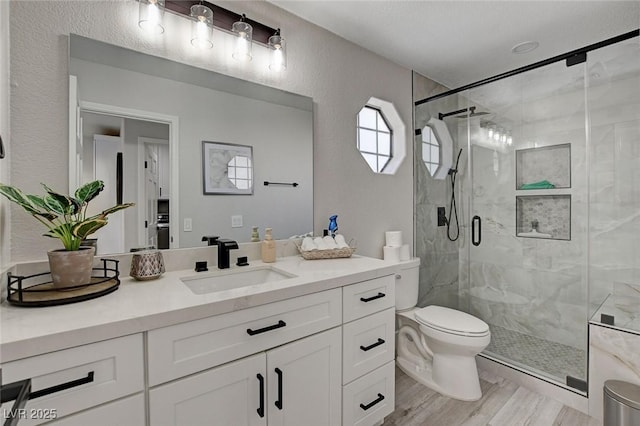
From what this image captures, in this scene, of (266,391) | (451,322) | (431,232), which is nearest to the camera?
(266,391)

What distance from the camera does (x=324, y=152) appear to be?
2.02 metres

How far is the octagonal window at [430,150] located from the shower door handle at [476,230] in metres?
0.55

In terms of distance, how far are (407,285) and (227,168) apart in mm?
1552

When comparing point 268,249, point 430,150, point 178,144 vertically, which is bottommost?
point 268,249

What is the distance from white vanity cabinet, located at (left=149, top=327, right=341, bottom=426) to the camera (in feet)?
3.05

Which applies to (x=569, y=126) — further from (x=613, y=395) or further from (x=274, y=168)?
(x=274, y=168)

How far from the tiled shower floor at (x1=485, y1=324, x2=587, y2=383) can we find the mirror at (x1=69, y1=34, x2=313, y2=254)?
6.01 ft

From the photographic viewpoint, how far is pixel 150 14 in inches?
54.1

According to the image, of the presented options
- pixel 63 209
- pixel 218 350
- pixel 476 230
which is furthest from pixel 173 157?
pixel 476 230

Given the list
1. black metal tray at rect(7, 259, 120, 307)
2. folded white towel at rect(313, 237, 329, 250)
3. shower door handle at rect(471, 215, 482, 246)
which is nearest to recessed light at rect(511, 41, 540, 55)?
shower door handle at rect(471, 215, 482, 246)

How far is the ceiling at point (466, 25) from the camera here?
5.91 ft

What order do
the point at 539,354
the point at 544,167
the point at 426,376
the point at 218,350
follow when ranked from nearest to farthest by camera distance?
the point at 218,350 → the point at 426,376 → the point at 539,354 → the point at 544,167

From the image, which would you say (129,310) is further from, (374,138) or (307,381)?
(374,138)

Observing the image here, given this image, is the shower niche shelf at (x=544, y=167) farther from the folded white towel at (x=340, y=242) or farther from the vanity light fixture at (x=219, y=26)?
the vanity light fixture at (x=219, y=26)
